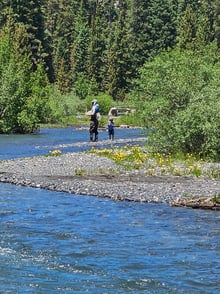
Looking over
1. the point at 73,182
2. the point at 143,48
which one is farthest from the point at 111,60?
the point at 73,182

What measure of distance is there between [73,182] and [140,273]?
35.4ft

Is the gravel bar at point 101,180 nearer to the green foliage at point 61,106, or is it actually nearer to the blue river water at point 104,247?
the blue river water at point 104,247

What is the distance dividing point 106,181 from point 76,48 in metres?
80.9

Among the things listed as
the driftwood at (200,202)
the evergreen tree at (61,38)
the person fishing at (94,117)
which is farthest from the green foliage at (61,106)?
the driftwood at (200,202)

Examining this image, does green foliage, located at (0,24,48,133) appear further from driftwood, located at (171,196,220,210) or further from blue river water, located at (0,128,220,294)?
driftwood, located at (171,196,220,210)

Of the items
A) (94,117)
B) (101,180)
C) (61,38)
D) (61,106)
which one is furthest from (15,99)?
(61,38)

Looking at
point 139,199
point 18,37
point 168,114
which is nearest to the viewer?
point 139,199

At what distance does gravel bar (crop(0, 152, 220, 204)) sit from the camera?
67.7ft

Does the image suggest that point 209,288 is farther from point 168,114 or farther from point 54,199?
point 168,114

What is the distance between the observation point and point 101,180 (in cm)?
2342

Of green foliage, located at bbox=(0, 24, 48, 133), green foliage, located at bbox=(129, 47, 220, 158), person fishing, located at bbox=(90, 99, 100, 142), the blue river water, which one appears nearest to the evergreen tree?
green foliage, located at bbox=(0, 24, 48, 133)

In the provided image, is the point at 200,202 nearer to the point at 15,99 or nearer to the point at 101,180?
the point at 101,180

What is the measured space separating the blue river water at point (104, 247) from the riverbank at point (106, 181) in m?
0.86

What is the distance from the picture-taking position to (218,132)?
27672mm
